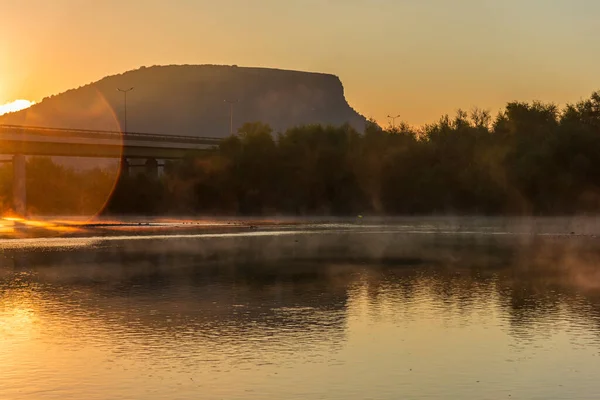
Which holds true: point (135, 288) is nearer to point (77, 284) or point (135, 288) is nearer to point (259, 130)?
point (77, 284)

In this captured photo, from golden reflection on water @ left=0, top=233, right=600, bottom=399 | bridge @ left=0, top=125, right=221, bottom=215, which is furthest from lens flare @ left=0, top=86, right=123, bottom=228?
golden reflection on water @ left=0, top=233, right=600, bottom=399

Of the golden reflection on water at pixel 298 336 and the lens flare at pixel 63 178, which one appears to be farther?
the lens flare at pixel 63 178

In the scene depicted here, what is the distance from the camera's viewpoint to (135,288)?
28.6 meters

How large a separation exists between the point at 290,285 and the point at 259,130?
105m

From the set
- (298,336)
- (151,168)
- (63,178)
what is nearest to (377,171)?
(151,168)

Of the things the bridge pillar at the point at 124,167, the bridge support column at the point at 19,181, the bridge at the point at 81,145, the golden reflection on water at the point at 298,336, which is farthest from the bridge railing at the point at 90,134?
the golden reflection on water at the point at 298,336

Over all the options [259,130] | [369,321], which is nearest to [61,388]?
[369,321]

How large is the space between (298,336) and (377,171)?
105 metres

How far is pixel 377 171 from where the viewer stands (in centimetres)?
12325

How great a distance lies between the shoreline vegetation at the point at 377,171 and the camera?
10781cm

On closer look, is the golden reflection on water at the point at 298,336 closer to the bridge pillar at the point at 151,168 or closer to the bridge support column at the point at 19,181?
the bridge pillar at the point at 151,168

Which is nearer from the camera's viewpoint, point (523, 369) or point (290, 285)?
point (523, 369)

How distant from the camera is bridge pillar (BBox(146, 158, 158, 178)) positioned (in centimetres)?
13450

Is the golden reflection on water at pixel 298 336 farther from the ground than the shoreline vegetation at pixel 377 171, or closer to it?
closer to it
